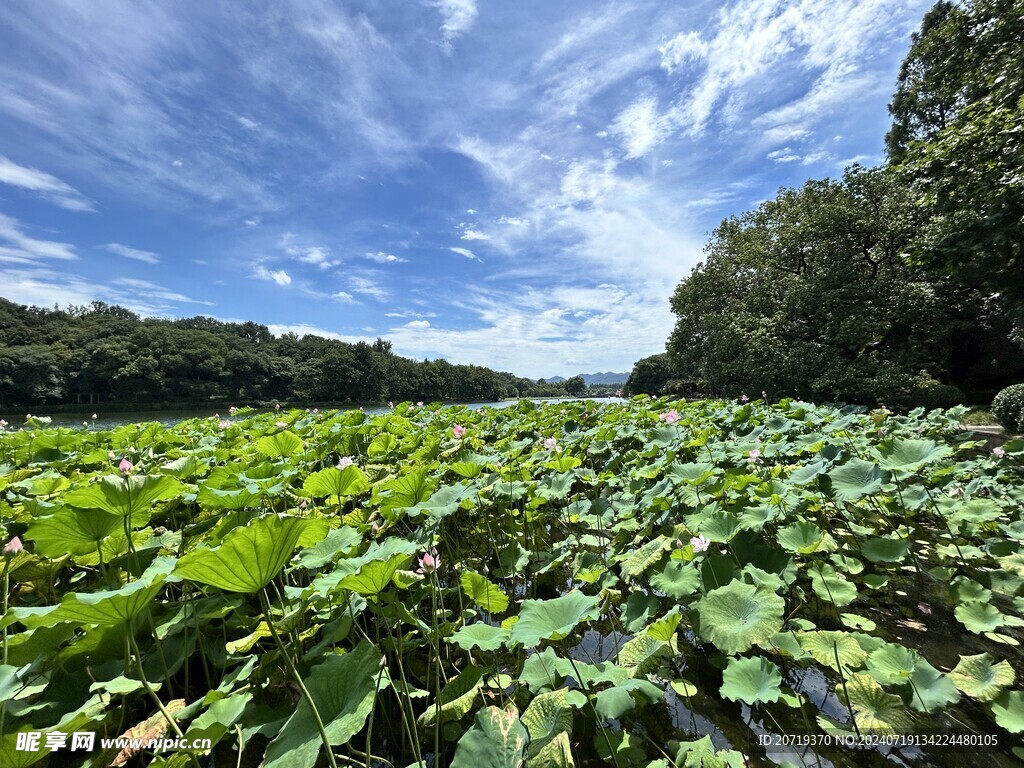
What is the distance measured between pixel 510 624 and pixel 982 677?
134cm

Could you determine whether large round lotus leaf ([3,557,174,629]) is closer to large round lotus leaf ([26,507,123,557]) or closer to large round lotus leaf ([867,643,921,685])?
large round lotus leaf ([26,507,123,557])

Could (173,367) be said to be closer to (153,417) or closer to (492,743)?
(153,417)

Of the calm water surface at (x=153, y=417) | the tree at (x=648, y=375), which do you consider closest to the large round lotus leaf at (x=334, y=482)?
the calm water surface at (x=153, y=417)

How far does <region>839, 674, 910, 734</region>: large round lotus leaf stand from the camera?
3.43ft

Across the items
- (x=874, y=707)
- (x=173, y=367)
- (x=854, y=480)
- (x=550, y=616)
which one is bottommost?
(x=874, y=707)

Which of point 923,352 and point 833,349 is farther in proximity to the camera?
point 833,349

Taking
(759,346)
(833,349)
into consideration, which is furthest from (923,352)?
(759,346)

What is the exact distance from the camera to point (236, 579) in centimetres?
91

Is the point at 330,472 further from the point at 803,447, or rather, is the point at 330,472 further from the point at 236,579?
the point at 803,447

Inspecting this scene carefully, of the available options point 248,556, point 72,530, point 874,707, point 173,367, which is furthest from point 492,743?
point 173,367

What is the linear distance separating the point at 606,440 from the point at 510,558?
1653 millimetres

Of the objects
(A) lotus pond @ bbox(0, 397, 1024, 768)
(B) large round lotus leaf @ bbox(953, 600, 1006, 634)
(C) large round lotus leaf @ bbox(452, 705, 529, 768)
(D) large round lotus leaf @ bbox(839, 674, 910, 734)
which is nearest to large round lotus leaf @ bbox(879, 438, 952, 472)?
(A) lotus pond @ bbox(0, 397, 1024, 768)

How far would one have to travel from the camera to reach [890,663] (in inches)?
46.0

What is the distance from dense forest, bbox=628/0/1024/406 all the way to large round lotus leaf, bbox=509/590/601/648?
8.07m
